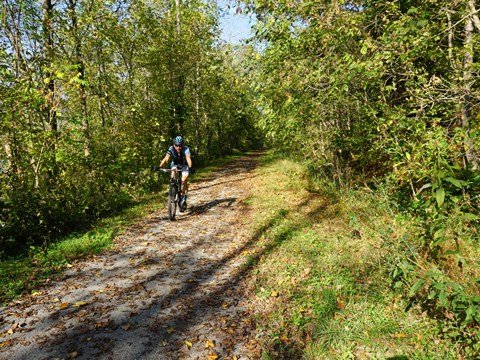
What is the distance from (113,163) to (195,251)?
5195 mm

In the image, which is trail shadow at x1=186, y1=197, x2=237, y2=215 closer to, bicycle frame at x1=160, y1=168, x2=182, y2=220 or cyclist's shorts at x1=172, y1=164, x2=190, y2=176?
bicycle frame at x1=160, y1=168, x2=182, y2=220

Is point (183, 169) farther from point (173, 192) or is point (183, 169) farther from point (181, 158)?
point (173, 192)

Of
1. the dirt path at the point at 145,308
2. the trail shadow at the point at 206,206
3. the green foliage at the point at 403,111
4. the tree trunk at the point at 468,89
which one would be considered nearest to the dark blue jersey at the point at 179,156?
the trail shadow at the point at 206,206

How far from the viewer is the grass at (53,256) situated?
494 cm

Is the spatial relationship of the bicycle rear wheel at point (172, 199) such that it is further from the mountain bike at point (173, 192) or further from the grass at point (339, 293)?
the grass at point (339, 293)

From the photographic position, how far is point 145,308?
4.33 meters

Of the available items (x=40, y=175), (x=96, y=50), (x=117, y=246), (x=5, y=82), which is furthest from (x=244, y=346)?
(x=96, y=50)

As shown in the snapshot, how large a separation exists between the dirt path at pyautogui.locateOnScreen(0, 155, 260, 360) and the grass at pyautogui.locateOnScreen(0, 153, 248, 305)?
31 cm

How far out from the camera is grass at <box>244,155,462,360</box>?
335cm

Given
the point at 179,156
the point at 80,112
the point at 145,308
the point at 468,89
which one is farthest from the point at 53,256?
the point at 468,89

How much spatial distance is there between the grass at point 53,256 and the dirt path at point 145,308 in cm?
31

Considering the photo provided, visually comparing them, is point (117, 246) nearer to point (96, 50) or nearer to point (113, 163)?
point (113, 163)

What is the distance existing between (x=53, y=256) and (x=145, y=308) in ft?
9.93

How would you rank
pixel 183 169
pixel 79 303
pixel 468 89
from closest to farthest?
pixel 79 303 < pixel 468 89 < pixel 183 169
